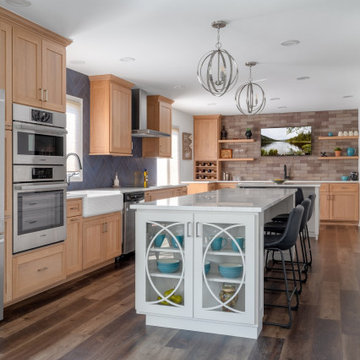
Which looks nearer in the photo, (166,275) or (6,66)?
(166,275)

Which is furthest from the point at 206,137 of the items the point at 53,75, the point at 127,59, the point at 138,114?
the point at 53,75

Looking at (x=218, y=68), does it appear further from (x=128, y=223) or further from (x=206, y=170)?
(x=206, y=170)

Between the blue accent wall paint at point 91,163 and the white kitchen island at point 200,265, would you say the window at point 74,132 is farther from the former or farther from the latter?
the white kitchen island at point 200,265

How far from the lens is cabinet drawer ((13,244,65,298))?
337 centimetres

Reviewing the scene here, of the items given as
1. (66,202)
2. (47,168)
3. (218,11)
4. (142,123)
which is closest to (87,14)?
(218,11)

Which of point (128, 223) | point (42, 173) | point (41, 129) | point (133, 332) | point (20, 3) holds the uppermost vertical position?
point (20, 3)

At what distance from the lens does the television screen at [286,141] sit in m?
9.05

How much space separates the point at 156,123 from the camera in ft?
22.9

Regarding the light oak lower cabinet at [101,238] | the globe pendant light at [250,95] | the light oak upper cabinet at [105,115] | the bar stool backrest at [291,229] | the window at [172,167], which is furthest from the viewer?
the window at [172,167]

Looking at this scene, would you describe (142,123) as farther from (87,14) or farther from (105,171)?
(87,14)

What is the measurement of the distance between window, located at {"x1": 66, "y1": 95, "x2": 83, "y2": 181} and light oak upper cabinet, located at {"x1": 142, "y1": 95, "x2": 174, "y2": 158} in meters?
1.84

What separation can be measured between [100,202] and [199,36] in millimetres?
2054

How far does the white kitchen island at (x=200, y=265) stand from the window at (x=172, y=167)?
5149 mm

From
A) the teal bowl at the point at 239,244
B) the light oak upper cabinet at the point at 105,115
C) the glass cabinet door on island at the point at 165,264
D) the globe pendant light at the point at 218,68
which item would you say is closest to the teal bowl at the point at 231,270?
the teal bowl at the point at 239,244
